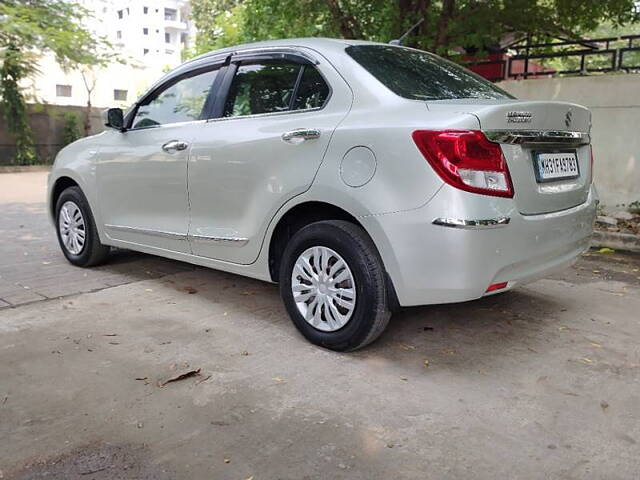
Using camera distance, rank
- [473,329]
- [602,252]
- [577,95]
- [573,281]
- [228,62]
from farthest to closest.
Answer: [577,95] < [602,252] < [573,281] < [228,62] < [473,329]

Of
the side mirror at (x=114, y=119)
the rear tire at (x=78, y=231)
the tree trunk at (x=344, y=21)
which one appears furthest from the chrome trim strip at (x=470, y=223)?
the tree trunk at (x=344, y=21)

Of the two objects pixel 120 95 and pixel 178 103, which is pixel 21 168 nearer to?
pixel 178 103

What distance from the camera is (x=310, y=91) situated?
3.51 meters

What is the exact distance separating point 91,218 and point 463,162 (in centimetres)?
342

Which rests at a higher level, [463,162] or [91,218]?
[463,162]

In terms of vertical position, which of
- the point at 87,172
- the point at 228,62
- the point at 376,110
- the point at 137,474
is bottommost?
the point at 137,474

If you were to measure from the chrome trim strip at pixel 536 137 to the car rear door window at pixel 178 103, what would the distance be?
6.97 ft

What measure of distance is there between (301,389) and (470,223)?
3.77ft

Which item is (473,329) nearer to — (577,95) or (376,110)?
(376,110)

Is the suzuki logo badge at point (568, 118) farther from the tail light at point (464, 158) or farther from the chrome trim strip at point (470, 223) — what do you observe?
the chrome trim strip at point (470, 223)

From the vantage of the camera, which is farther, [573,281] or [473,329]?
[573,281]

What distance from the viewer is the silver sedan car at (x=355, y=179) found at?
2.84 m

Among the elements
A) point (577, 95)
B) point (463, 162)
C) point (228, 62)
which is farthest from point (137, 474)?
point (577, 95)

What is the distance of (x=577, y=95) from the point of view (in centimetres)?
786
